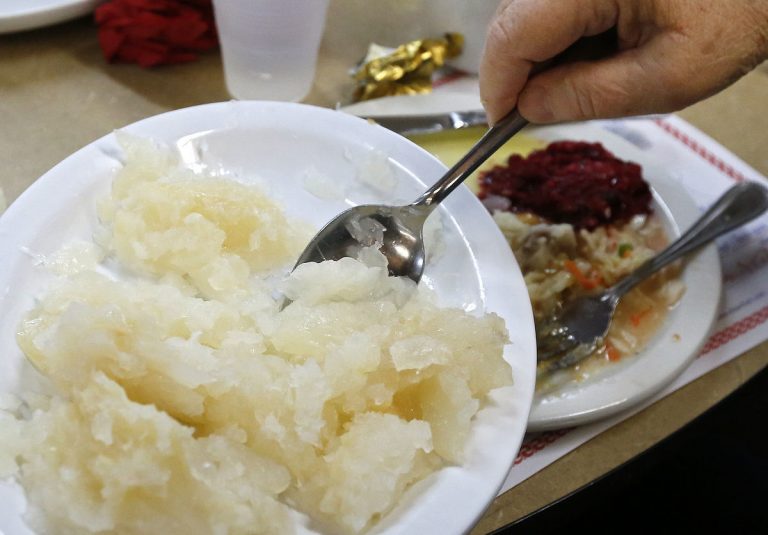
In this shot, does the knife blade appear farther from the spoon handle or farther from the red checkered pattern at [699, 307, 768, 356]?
the red checkered pattern at [699, 307, 768, 356]

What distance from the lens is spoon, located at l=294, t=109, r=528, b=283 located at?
97 centimetres

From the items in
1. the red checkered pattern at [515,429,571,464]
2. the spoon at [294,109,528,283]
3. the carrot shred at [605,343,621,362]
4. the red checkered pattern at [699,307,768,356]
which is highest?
the spoon at [294,109,528,283]

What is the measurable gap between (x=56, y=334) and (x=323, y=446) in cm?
30

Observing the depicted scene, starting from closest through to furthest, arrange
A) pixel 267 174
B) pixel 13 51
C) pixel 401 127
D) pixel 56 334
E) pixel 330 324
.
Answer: pixel 56 334, pixel 330 324, pixel 267 174, pixel 401 127, pixel 13 51

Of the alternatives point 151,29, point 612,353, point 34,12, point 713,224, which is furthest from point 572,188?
→ point 34,12

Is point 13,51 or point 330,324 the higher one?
point 330,324

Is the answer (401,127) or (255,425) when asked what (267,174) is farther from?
(255,425)

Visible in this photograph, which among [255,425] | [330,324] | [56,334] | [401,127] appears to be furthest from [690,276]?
[56,334]

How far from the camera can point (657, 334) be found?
1.18 metres

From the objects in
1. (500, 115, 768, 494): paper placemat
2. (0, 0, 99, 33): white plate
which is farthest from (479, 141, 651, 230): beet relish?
(0, 0, 99, 33): white plate

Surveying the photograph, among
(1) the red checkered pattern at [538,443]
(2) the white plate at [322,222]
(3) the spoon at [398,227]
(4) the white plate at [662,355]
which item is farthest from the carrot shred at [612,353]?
(3) the spoon at [398,227]

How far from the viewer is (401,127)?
1386 mm

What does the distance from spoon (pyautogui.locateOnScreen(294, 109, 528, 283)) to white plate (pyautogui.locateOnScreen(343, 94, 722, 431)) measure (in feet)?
1.00

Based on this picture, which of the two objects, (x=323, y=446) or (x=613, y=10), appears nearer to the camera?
(x=323, y=446)
